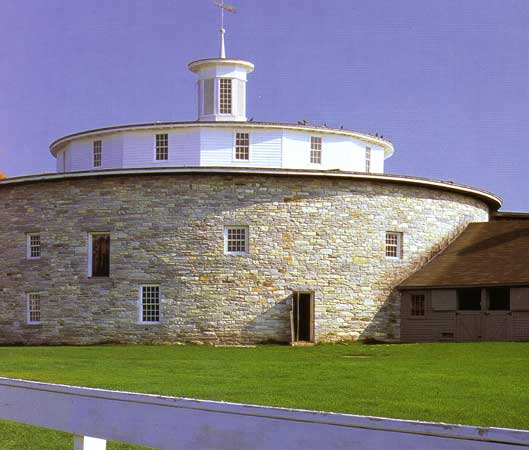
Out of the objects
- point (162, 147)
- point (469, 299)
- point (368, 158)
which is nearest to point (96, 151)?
point (162, 147)

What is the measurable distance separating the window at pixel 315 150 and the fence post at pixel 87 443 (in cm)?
3586

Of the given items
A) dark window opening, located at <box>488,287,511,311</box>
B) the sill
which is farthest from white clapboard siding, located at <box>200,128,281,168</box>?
dark window opening, located at <box>488,287,511,311</box>

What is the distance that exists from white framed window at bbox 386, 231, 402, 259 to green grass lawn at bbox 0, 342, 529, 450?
17.0 ft

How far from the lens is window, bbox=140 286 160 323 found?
35.5 meters

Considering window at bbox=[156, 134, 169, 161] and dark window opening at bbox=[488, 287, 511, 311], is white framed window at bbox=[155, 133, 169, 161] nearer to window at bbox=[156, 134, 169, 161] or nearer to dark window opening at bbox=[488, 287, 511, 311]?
window at bbox=[156, 134, 169, 161]

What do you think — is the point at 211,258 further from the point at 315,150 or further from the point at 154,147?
the point at 315,150

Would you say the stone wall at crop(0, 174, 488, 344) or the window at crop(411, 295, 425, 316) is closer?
the stone wall at crop(0, 174, 488, 344)

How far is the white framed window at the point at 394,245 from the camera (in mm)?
37500

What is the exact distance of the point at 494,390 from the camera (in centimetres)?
1692

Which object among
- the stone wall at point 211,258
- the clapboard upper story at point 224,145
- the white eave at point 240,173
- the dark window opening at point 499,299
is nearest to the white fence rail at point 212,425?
the stone wall at point 211,258

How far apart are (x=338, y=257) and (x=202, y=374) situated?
16.0 meters

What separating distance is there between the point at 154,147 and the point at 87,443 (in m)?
35.7

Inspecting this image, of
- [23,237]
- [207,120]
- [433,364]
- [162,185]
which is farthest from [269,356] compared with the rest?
[207,120]

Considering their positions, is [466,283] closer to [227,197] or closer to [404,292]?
[404,292]
